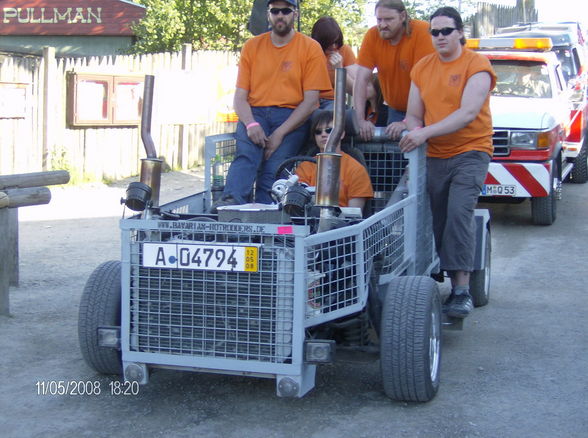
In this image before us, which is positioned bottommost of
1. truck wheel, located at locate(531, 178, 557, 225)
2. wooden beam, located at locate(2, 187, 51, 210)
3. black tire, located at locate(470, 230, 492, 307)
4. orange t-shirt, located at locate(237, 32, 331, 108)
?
black tire, located at locate(470, 230, 492, 307)

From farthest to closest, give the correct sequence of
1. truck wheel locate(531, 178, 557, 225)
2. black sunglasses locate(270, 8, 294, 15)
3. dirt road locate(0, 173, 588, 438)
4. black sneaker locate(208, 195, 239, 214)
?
truck wheel locate(531, 178, 557, 225) → black sunglasses locate(270, 8, 294, 15) → black sneaker locate(208, 195, 239, 214) → dirt road locate(0, 173, 588, 438)

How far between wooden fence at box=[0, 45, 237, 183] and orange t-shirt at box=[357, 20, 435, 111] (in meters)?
7.22

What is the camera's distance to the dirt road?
4.78 m

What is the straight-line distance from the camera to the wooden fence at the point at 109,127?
13.2 metres

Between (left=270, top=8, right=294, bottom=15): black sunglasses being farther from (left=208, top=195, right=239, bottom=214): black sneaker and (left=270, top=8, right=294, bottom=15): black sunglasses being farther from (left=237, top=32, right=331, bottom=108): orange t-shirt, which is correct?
(left=208, top=195, right=239, bottom=214): black sneaker

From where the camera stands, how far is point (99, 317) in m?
5.23

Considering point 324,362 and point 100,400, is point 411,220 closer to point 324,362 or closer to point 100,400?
point 324,362

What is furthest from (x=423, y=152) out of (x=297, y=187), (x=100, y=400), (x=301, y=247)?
(x=100, y=400)

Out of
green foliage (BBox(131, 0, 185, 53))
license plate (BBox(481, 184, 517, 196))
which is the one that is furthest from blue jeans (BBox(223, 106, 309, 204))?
green foliage (BBox(131, 0, 185, 53))

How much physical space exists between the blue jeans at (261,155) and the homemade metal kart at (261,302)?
1.10m

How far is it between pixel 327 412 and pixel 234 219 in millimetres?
1165

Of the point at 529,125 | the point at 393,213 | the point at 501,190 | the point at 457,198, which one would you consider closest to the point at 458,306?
the point at 457,198

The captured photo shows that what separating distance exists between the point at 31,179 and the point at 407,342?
3.86 meters
